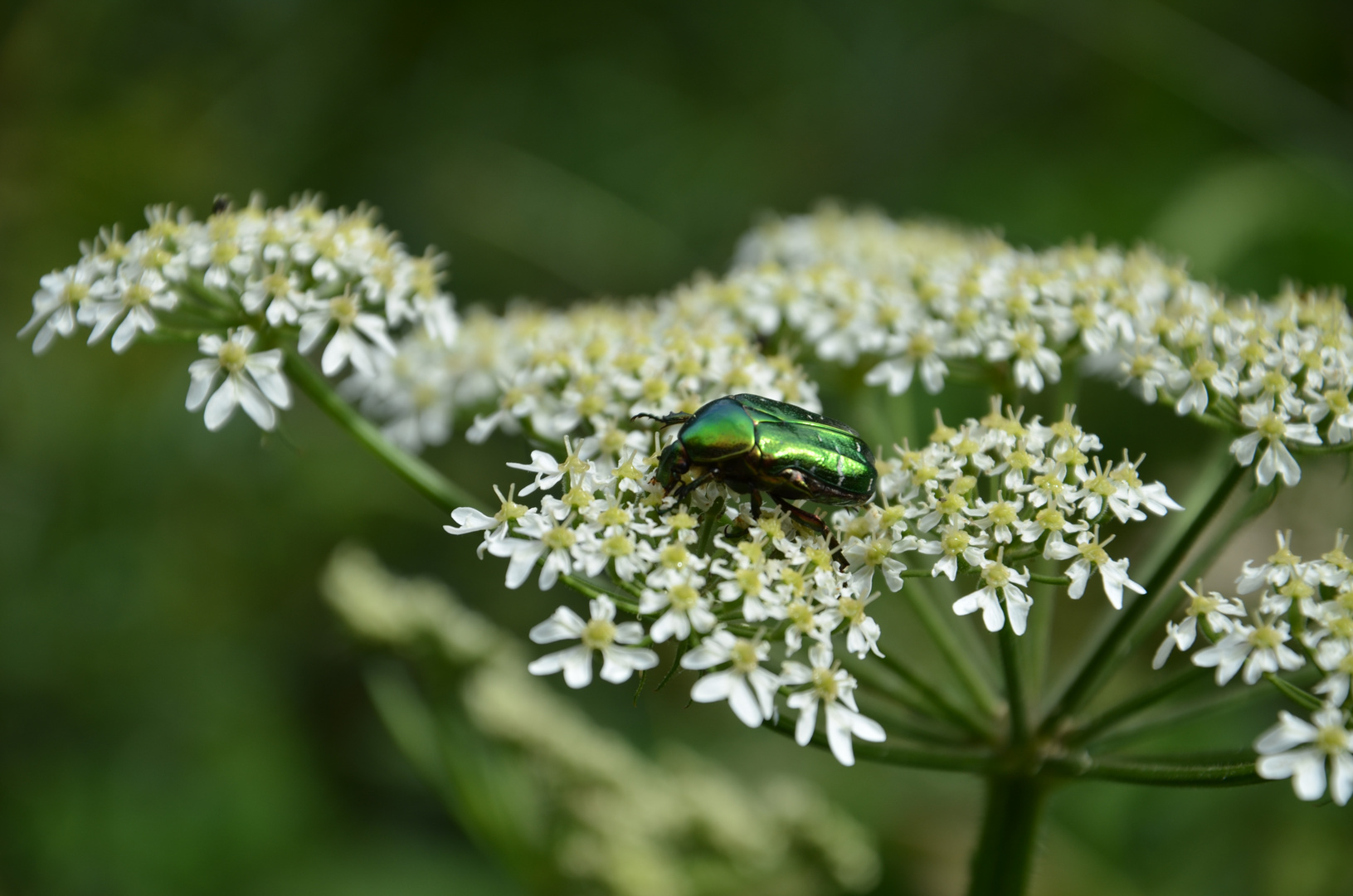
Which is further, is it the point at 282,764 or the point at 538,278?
the point at 538,278

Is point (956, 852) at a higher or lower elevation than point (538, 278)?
lower

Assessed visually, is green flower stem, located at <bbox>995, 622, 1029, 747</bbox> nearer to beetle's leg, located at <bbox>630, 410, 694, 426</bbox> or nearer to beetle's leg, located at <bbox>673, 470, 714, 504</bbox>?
beetle's leg, located at <bbox>673, 470, 714, 504</bbox>

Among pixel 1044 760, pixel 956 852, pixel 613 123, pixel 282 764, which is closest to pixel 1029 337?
pixel 1044 760

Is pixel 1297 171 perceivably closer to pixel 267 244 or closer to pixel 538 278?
pixel 538 278

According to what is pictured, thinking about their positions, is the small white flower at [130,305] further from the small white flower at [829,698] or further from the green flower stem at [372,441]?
the small white flower at [829,698]

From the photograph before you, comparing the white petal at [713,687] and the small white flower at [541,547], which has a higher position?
the small white flower at [541,547]

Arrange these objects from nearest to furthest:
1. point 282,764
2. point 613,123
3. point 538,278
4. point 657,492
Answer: point 657,492
point 282,764
point 538,278
point 613,123

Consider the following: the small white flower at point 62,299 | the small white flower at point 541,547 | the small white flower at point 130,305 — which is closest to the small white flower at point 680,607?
the small white flower at point 541,547
